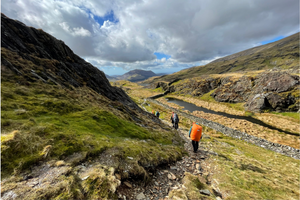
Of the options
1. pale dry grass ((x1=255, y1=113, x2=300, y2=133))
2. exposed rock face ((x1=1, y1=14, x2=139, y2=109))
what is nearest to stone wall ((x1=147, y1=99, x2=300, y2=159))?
pale dry grass ((x1=255, y1=113, x2=300, y2=133))

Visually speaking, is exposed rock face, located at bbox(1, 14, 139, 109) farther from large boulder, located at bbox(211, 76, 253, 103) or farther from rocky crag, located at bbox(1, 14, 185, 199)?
large boulder, located at bbox(211, 76, 253, 103)

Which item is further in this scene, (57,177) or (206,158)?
(206,158)

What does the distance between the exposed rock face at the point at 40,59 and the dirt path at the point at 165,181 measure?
17812mm

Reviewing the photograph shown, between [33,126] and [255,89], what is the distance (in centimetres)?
9575

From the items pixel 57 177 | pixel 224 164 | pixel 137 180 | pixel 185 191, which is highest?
pixel 57 177

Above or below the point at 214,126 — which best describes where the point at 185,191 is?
above

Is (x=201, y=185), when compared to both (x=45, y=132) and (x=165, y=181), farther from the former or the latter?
(x=45, y=132)

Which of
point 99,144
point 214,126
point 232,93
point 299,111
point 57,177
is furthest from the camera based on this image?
point 232,93

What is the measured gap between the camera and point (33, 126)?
763cm

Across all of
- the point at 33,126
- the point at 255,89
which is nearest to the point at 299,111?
the point at 255,89

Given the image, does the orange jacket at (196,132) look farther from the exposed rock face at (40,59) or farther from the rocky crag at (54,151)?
the exposed rock face at (40,59)

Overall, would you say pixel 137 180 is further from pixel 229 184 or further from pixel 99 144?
pixel 229 184

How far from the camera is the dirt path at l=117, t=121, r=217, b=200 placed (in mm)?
6336

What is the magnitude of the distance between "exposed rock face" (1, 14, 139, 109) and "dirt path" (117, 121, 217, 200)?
17.8m
